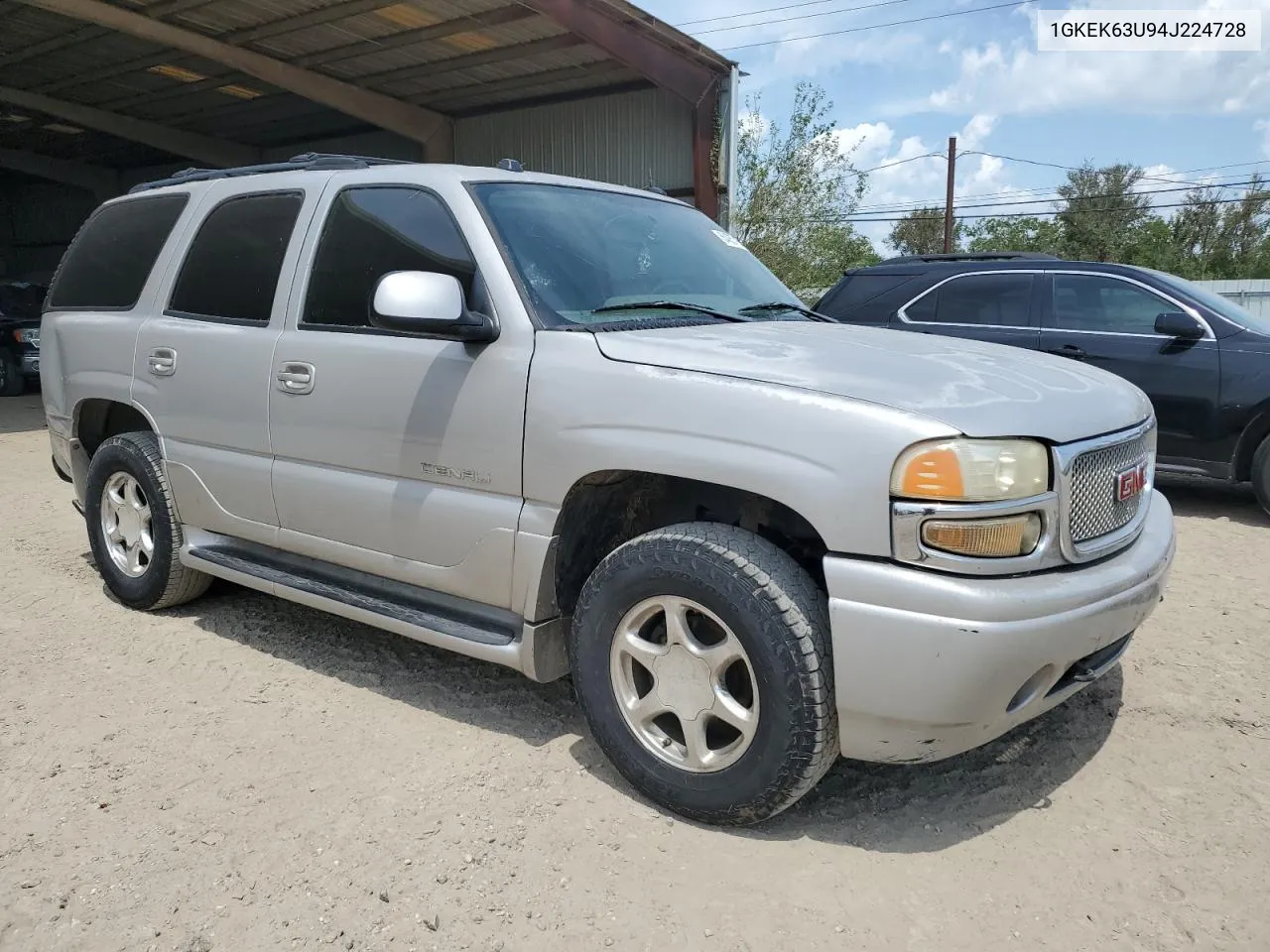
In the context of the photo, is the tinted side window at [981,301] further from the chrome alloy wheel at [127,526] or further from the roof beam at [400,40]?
the roof beam at [400,40]

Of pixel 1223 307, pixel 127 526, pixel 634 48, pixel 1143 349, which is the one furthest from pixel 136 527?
pixel 634 48

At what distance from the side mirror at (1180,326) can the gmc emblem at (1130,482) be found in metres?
4.49

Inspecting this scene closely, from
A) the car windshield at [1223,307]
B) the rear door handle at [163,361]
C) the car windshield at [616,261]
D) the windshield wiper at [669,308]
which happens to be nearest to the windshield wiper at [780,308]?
the car windshield at [616,261]

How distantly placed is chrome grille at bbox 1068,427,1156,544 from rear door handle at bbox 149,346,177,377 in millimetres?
3531

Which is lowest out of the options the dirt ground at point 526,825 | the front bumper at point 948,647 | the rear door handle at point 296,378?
the dirt ground at point 526,825

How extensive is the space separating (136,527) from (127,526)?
77 mm

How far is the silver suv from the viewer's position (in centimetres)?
240

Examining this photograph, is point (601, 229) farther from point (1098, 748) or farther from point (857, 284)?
point (857, 284)

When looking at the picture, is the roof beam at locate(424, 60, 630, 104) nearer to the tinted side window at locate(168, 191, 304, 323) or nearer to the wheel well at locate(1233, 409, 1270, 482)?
the wheel well at locate(1233, 409, 1270, 482)

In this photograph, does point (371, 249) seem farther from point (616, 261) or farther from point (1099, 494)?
point (1099, 494)

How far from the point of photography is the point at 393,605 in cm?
341

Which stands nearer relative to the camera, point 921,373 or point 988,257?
point 921,373

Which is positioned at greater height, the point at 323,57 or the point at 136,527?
the point at 323,57

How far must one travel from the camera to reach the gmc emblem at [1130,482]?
278 cm
